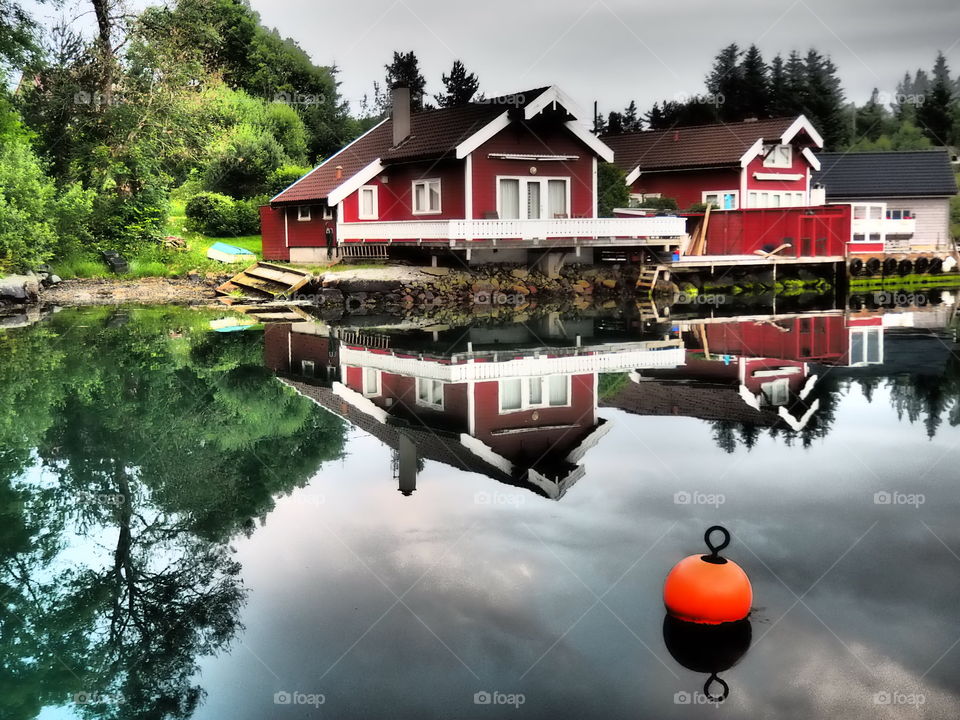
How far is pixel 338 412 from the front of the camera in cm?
1359

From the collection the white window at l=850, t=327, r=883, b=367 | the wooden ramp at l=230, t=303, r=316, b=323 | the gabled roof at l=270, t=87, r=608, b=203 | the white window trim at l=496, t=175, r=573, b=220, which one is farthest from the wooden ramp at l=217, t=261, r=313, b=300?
the white window at l=850, t=327, r=883, b=367

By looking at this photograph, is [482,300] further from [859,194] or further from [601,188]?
[859,194]

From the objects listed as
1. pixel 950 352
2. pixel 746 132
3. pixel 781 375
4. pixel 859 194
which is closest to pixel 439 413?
pixel 781 375

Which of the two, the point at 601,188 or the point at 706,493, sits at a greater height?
the point at 601,188

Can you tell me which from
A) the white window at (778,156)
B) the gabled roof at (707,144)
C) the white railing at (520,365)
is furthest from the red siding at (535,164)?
the white railing at (520,365)

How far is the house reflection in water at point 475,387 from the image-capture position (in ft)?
36.0

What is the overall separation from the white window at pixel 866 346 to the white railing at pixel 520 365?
3.17 metres

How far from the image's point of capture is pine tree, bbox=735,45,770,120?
7994cm

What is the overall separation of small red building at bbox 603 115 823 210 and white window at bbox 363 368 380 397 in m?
25.4

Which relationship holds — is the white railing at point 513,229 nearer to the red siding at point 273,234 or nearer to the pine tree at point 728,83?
the red siding at point 273,234

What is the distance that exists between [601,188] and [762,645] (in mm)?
30901

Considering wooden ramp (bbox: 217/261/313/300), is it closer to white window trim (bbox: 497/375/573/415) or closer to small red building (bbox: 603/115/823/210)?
small red building (bbox: 603/115/823/210)

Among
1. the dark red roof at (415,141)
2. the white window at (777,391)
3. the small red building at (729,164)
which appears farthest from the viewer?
the small red building at (729,164)

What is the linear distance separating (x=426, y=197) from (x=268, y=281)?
19.0ft
